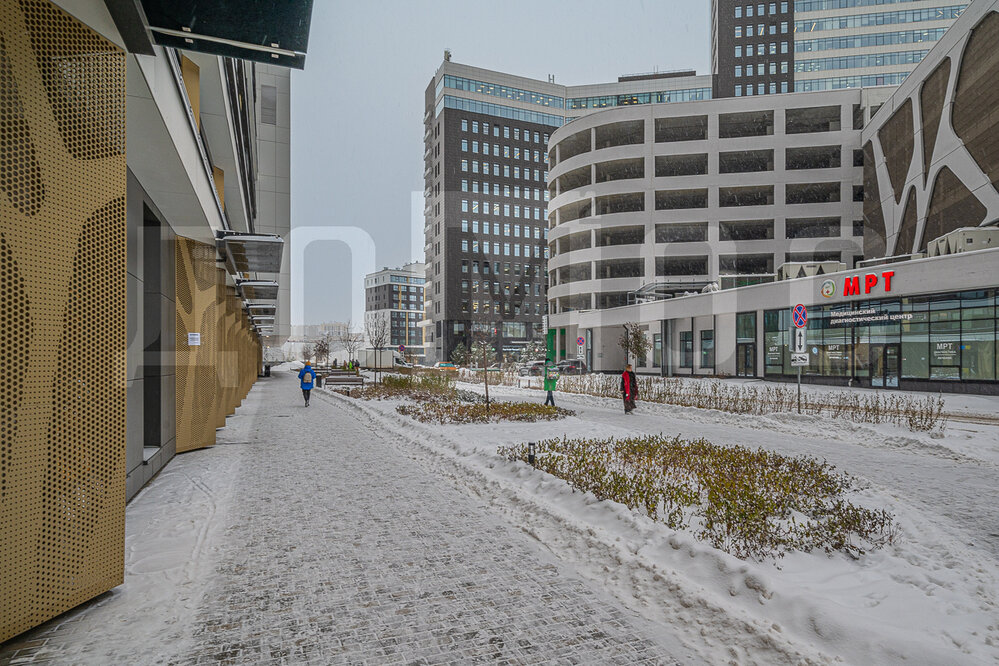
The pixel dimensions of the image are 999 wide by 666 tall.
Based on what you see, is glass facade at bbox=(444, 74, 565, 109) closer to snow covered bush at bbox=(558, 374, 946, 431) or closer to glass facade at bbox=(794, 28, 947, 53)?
glass facade at bbox=(794, 28, 947, 53)

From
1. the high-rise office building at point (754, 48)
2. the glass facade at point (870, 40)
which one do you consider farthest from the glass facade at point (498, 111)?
the glass facade at point (870, 40)

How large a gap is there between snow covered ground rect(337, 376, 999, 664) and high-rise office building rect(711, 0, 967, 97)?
8198 centimetres

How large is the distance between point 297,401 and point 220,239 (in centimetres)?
1446

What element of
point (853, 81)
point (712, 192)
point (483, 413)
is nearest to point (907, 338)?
point (483, 413)

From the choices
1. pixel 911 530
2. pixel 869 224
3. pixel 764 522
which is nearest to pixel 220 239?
pixel 764 522

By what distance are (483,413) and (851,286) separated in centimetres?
2159

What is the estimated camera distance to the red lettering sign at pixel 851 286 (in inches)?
1057

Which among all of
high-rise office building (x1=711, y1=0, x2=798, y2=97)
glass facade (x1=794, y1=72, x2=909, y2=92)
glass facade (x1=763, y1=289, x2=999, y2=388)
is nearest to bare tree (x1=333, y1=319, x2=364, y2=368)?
glass facade (x1=763, y1=289, x2=999, y2=388)

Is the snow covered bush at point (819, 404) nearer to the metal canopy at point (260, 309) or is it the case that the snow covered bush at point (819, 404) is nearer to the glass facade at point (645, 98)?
the metal canopy at point (260, 309)

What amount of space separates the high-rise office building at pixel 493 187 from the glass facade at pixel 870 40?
48.7ft

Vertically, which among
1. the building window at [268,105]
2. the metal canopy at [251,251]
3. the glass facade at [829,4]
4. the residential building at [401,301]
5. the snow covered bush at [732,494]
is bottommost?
the snow covered bush at [732,494]

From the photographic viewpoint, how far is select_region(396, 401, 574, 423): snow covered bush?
14984mm

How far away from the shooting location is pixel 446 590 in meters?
4.41

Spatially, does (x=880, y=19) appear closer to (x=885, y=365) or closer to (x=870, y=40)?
(x=870, y=40)
